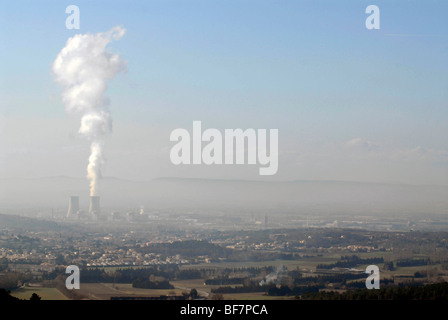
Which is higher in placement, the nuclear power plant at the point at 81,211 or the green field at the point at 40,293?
the nuclear power plant at the point at 81,211

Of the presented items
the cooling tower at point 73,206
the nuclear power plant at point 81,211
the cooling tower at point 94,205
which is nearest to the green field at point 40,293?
the cooling tower at point 94,205

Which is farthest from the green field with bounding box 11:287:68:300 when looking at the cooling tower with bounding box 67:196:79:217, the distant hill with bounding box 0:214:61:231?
the cooling tower with bounding box 67:196:79:217

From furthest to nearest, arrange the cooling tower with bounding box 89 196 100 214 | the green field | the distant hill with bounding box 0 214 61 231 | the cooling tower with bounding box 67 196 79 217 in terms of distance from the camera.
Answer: the cooling tower with bounding box 67 196 79 217 → the distant hill with bounding box 0 214 61 231 → the cooling tower with bounding box 89 196 100 214 → the green field

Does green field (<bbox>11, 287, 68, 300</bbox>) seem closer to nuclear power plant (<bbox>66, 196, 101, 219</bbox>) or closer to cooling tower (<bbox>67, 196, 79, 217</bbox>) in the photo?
nuclear power plant (<bbox>66, 196, 101, 219</bbox>)

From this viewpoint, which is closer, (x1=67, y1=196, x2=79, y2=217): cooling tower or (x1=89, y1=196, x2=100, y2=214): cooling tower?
(x1=89, y1=196, x2=100, y2=214): cooling tower

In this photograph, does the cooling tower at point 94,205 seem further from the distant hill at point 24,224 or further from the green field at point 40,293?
the green field at point 40,293
